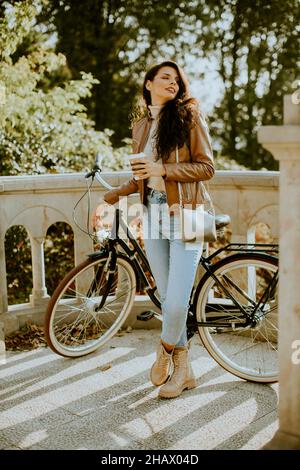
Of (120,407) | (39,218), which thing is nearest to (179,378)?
(120,407)

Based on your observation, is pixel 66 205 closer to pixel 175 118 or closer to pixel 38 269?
pixel 38 269

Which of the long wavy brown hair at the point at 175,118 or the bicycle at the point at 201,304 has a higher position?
the long wavy brown hair at the point at 175,118

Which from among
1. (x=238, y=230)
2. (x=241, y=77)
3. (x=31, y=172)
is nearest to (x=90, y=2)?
(x=241, y=77)

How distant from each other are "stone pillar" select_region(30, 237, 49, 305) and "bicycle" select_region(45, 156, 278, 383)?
0.27 m

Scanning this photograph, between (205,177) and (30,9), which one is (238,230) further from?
(30,9)

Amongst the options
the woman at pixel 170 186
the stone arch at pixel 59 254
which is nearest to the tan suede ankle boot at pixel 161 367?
the woman at pixel 170 186

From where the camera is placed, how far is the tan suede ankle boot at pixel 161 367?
3.77 m

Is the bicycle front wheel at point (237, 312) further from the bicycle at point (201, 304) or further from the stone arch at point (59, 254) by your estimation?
the stone arch at point (59, 254)

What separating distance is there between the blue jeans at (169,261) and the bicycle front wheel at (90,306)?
0.52 metres

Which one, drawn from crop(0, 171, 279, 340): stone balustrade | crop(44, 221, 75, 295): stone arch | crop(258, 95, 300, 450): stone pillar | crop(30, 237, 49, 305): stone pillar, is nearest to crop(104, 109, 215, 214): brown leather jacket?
crop(258, 95, 300, 450): stone pillar

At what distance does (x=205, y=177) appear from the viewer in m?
3.49

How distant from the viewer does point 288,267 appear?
2.73 meters
